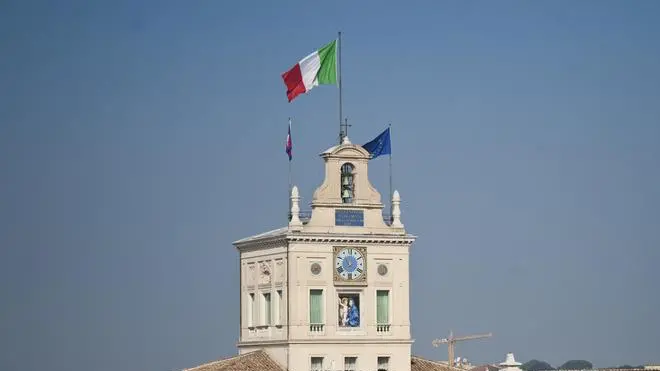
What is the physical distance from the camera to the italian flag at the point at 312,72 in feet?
360

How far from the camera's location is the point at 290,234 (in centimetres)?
10650

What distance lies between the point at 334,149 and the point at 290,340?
1000 centimetres

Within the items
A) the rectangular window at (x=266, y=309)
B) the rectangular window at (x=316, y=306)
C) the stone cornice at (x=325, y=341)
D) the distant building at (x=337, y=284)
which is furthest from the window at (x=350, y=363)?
the rectangular window at (x=266, y=309)

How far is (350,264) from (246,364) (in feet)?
24.2

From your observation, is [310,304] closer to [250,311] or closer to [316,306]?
[316,306]

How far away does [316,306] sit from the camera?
108m

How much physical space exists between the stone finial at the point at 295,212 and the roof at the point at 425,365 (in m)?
10.3

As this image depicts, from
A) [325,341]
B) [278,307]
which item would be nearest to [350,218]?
[278,307]

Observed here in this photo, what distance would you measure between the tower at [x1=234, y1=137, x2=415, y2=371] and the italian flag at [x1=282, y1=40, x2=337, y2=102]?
3.80m

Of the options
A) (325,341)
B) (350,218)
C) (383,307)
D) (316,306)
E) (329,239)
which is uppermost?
(350,218)

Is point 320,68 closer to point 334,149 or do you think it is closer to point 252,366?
point 334,149

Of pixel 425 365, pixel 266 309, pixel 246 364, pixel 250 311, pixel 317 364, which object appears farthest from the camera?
pixel 425 365

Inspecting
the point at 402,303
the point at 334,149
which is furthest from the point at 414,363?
the point at 334,149

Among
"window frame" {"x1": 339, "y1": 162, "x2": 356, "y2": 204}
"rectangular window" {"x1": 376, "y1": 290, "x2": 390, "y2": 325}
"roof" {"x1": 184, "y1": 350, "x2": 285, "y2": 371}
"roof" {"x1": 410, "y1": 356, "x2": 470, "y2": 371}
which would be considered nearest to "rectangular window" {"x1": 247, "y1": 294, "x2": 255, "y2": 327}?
"roof" {"x1": 184, "y1": 350, "x2": 285, "y2": 371}
